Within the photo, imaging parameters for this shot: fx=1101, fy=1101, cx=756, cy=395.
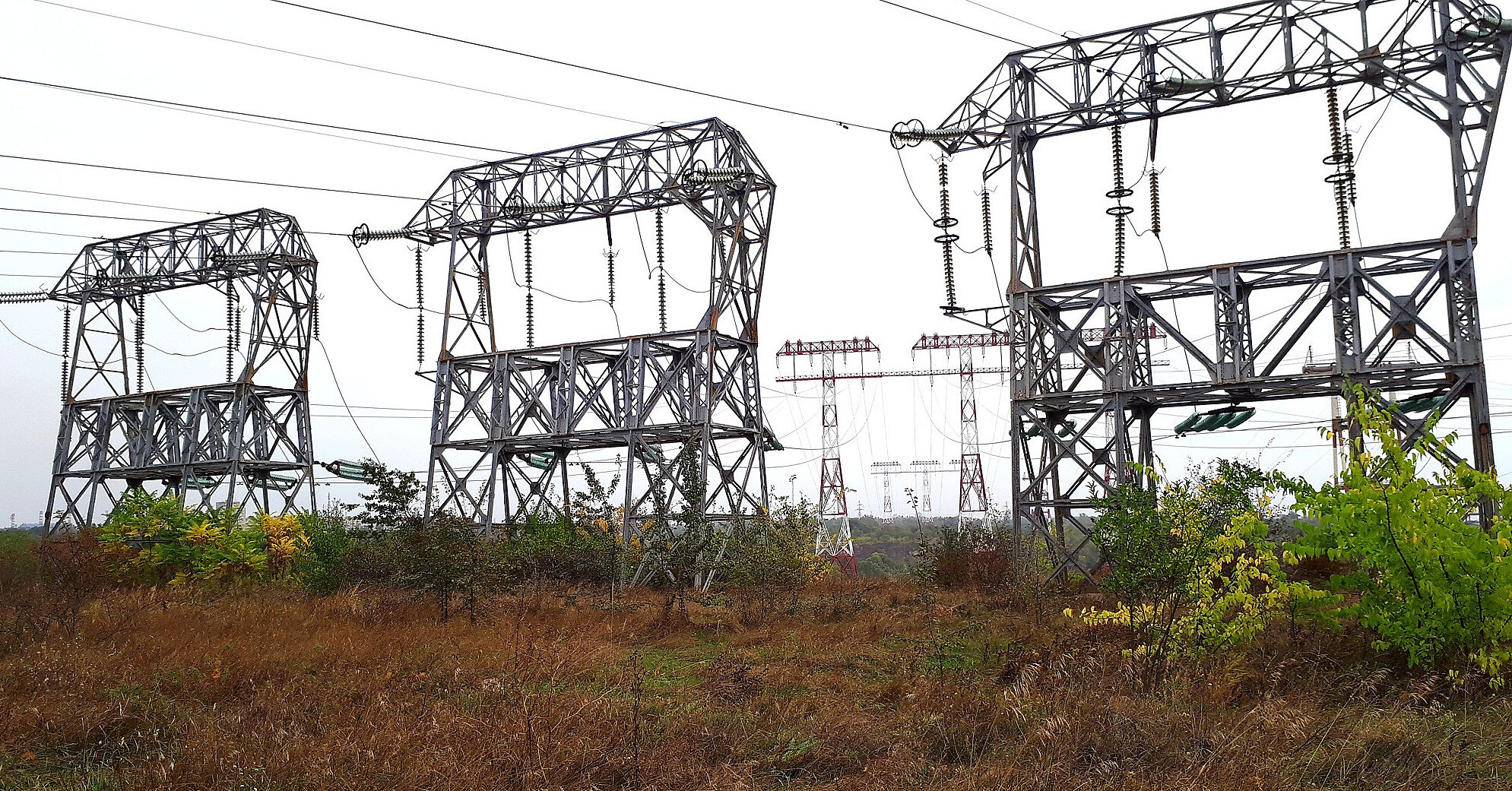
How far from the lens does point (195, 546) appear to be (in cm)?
2438

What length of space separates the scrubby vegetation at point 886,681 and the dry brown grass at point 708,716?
1.5 inches

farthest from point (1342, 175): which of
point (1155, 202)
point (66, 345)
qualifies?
point (66, 345)

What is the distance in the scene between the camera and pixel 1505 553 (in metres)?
10.4

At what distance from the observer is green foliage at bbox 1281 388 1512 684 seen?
10.2 metres

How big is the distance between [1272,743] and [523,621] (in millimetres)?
11441

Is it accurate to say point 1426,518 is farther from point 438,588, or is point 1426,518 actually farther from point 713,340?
point 713,340

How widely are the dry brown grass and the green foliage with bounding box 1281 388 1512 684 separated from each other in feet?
1.89

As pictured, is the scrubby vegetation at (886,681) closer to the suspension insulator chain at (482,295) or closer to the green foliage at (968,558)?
the green foliage at (968,558)

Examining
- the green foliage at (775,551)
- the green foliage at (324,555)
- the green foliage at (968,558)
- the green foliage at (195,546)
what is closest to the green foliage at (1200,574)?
the green foliage at (775,551)

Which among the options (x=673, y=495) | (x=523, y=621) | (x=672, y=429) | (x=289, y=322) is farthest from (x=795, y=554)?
(x=289, y=322)

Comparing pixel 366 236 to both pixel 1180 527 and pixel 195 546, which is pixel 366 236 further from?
pixel 1180 527

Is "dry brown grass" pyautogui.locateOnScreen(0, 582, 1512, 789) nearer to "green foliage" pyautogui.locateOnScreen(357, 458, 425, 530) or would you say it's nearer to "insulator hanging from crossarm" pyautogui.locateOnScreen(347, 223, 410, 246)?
Result: "green foliage" pyautogui.locateOnScreen(357, 458, 425, 530)

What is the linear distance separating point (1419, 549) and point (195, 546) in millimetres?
23428

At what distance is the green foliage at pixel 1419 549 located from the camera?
1016cm
